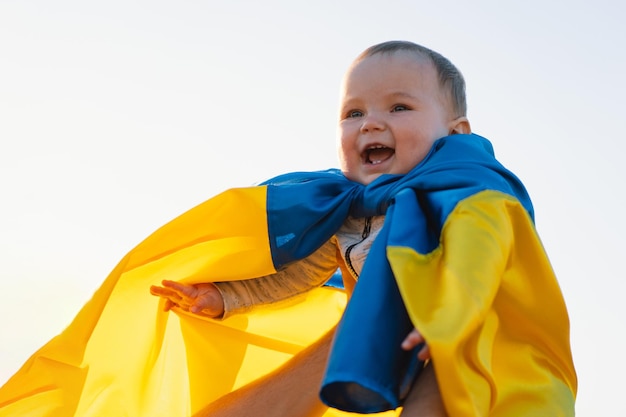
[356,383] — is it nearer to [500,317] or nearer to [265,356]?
[500,317]

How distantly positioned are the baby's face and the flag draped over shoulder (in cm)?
8

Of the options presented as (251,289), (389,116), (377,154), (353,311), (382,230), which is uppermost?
(389,116)

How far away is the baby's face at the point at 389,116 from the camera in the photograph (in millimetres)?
3395

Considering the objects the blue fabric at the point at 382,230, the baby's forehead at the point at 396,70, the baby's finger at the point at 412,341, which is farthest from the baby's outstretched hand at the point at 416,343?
the baby's forehead at the point at 396,70

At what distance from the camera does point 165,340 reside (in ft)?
12.2

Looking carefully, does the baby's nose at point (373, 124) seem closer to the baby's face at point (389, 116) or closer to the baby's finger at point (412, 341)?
the baby's face at point (389, 116)

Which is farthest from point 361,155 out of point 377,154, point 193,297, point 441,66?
point 193,297

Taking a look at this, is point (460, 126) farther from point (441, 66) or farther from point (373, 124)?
point (373, 124)

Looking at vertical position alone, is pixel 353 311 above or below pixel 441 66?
below

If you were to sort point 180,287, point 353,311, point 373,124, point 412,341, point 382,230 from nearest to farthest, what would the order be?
point 412,341 → point 353,311 → point 382,230 → point 373,124 → point 180,287

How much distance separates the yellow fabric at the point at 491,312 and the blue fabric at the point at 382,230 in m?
0.08

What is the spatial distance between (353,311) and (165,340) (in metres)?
1.07

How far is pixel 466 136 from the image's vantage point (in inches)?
133

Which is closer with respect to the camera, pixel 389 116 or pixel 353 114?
pixel 389 116
